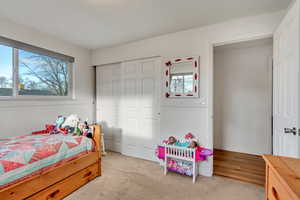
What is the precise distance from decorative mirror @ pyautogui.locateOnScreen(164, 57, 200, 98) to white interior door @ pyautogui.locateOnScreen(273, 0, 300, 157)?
1003 millimetres

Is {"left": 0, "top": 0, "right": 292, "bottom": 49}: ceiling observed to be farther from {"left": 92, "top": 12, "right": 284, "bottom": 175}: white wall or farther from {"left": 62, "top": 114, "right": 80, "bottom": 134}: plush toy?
{"left": 62, "top": 114, "right": 80, "bottom": 134}: plush toy

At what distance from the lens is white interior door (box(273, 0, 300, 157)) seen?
4.34 ft

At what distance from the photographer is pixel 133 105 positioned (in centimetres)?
312

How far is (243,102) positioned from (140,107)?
2358 mm

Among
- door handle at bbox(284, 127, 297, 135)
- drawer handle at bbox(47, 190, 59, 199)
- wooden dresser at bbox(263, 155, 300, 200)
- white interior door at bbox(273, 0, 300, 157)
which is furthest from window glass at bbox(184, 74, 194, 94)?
drawer handle at bbox(47, 190, 59, 199)

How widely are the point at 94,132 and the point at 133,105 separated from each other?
103cm

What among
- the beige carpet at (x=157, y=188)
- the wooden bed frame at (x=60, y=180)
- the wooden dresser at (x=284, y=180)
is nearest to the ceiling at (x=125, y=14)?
the wooden bed frame at (x=60, y=180)

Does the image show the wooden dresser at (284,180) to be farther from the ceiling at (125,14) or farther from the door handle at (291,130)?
the ceiling at (125,14)

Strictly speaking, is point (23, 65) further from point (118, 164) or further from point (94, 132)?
point (118, 164)

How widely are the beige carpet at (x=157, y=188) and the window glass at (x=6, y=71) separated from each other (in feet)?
6.08

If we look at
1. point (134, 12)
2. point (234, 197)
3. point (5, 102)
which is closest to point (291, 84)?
point (234, 197)

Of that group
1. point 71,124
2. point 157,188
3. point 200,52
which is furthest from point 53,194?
point 200,52

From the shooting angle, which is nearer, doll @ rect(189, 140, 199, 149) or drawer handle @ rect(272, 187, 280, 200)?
drawer handle @ rect(272, 187, 280, 200)

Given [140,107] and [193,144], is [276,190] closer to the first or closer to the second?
[193,144]
